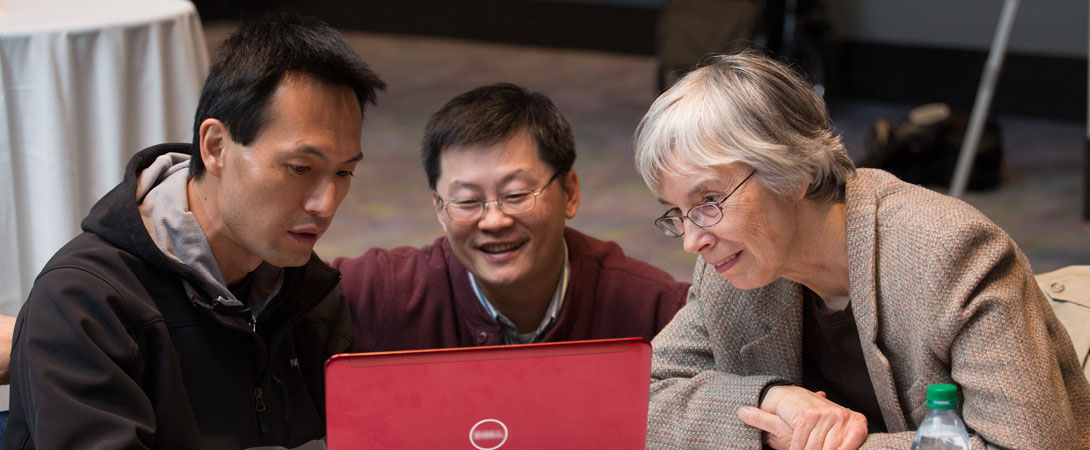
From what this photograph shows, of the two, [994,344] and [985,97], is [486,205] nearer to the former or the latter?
[994,344]

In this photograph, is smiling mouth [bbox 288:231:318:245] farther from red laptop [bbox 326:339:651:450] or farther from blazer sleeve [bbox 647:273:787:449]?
blazer sleeve [bbox 647:273:787:449]

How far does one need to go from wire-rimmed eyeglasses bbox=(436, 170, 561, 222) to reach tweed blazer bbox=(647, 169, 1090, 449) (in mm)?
377

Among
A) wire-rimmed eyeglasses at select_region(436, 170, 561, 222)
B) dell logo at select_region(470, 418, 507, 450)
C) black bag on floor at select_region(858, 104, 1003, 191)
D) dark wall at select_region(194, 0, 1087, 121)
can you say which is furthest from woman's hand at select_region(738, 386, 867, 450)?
black bag on floor at select_region(858, 104, 1003, 191)

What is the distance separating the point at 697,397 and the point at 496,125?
0.66 meters

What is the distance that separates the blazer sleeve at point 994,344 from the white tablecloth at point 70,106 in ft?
6.87

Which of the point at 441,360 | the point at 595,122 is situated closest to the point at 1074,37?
the point at 595,122

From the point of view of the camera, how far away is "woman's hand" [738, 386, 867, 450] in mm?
1583

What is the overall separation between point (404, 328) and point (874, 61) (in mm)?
5376

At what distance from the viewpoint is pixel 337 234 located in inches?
181

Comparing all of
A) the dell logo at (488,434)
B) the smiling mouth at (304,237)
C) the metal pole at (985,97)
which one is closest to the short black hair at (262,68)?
the smiling mouth at (304,237)

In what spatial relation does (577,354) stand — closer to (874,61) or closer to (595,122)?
(595,122)

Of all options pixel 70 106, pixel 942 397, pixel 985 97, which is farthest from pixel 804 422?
pixel 985 97

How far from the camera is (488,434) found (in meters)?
1.28

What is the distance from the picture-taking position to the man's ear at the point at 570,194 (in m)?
2.20
